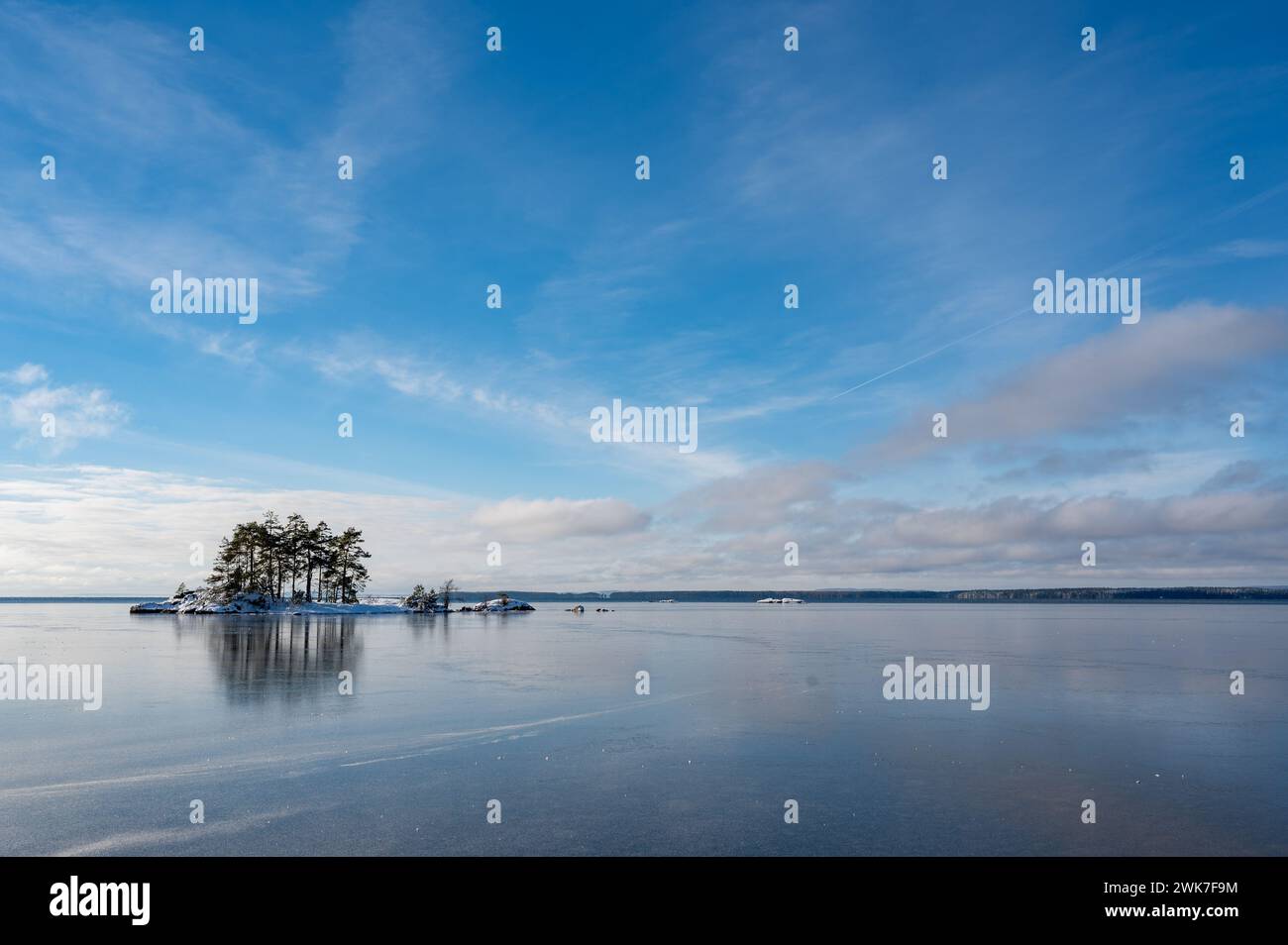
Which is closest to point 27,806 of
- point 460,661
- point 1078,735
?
point 1078,735

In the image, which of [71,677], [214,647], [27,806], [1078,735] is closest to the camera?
[27,806]

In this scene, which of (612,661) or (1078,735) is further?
(612,661)

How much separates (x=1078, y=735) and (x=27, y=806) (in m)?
21.3

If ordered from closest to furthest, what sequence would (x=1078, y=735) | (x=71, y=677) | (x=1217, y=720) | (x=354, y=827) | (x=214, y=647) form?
(x=354, y=827) → (x=1078, y=735) → (x=1217, y=720) → (x=71, y=677) → (x=214, y=647)
